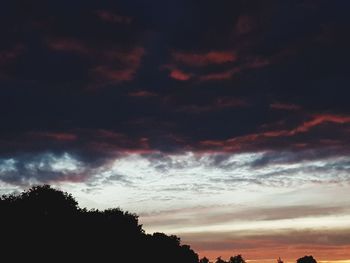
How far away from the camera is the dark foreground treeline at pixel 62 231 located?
256 ft

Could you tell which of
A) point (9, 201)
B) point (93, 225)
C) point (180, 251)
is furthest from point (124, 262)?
point (180, 251)

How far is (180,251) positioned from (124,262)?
44.4 metres

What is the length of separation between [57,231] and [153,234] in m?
72.8

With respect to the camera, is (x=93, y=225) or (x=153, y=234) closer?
(x=93, y=225)

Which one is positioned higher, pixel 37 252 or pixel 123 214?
pixel 123 214

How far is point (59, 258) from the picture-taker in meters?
82.9

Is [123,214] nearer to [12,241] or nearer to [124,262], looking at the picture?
[124,262]

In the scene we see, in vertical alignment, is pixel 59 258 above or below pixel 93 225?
below

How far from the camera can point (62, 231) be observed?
86250mm

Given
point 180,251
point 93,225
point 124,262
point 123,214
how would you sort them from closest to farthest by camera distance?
point 93,225
point 124,262
point 123,214
point 180,251

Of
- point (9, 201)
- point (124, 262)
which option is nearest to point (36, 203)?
point (9, 201)

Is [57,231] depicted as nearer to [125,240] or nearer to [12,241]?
[12,241]

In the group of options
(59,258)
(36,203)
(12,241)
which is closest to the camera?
(12,241)

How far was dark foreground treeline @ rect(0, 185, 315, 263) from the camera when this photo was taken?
78062 mm
